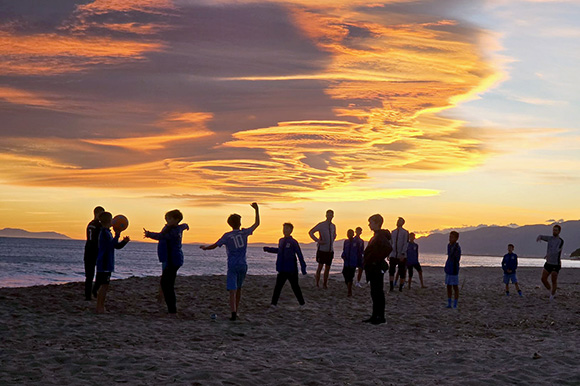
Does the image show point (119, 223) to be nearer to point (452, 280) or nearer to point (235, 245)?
point (235, 245)

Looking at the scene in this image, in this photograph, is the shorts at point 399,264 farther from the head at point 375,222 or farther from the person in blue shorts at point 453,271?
the head at point 375,222

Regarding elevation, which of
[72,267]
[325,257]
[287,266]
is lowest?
[72,267]

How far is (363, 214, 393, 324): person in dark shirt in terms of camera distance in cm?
1339

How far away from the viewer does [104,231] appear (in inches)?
519

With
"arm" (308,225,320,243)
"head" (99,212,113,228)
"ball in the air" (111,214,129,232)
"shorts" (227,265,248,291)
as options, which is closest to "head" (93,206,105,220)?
"ball in the air" (111,214,129,232)

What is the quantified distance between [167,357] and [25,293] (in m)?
7.51

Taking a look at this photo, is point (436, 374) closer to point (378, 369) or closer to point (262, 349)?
point (378, 369)

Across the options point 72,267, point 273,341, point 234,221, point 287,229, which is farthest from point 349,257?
point 72,267

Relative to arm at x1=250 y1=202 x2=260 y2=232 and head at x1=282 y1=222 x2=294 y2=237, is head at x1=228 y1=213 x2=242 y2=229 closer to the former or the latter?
arm at x1=250 y1=202 x2=260 y2=232

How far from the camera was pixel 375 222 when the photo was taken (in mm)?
13500

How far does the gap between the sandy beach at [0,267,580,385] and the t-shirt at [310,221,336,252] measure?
7.39 feet

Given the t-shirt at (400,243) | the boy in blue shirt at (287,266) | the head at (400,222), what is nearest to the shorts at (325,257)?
the t-shirt at (400,243)

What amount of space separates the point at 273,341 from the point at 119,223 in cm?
475

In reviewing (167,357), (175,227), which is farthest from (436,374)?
(175,227)
